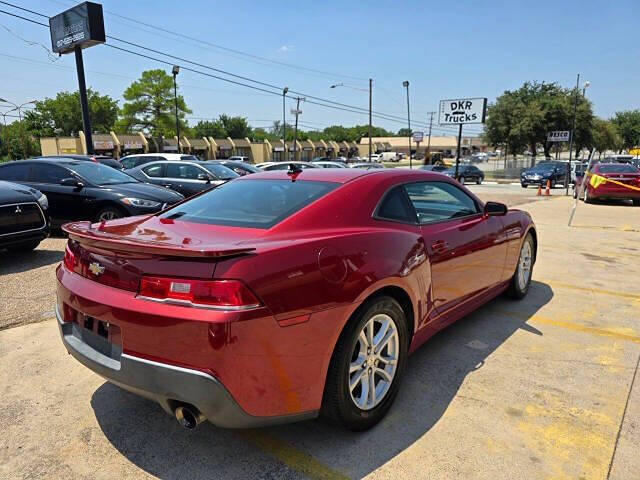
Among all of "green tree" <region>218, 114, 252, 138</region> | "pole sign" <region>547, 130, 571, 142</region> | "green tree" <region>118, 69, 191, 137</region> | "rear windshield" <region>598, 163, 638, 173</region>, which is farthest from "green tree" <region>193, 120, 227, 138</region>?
"rear windshield" <region>598, 163, 638, 173</region>

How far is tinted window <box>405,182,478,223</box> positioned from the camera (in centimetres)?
346

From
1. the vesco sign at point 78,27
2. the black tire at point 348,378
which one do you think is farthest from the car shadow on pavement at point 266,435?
the vesco sign at point 78,27

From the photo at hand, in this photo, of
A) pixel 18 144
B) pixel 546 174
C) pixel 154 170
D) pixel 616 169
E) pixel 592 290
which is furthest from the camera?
pixel 18 144

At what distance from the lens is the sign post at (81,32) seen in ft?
66.2

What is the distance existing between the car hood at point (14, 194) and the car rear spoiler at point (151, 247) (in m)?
4.33

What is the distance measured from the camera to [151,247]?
2.12 m

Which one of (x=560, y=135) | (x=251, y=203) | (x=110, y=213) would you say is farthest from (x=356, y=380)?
(x=560, y=135)

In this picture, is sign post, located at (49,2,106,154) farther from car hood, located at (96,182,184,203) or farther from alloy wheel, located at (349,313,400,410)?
alloy wheel, located at (349,313,400,410)

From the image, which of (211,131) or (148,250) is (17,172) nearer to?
(148,250)

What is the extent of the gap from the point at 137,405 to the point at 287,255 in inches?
62.9

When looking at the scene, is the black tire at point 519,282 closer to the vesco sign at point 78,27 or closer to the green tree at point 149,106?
the vesco sign at point 78,27

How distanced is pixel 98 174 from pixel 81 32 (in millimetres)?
16215

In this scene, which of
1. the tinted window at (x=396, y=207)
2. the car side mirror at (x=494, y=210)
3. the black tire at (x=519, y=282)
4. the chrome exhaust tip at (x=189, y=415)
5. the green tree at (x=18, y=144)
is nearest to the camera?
the chrome exhaust tip at (x=189, y=415)

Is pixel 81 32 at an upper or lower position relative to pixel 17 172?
upper
